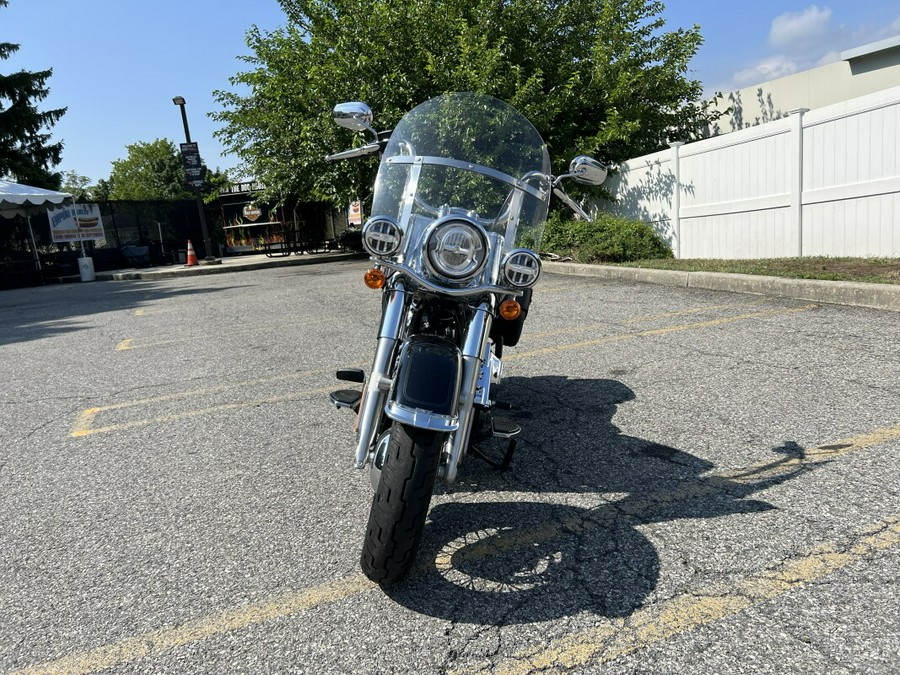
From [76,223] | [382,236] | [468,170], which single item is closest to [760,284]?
[468,170]

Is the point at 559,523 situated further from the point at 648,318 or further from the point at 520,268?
the point at 648,318

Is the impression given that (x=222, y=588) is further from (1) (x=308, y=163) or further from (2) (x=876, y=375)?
(1) (x=308, y=163)

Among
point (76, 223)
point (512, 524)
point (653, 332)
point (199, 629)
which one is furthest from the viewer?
point (76, 223)

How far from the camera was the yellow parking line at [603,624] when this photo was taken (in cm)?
210

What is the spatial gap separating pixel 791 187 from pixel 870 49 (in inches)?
229

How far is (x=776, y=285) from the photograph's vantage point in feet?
26.2

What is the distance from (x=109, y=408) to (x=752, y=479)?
4480 mm

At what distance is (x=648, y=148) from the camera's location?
663 inches

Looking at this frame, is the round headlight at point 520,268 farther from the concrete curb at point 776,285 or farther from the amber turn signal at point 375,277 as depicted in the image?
the concrete curb at point 776,285

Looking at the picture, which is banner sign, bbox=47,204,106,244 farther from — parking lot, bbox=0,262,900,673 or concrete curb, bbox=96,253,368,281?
parking lot, bbox=0,262,900,673

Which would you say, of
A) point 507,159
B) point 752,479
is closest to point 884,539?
point 752,479

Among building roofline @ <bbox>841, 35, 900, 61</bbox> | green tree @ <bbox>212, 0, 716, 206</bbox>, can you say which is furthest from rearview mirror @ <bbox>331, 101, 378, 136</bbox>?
building roofline @ <bbox>841, 35, 900, 61</bbox>

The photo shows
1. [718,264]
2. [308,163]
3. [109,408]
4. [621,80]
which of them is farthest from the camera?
[308,163]

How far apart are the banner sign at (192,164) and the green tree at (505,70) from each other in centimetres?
484
